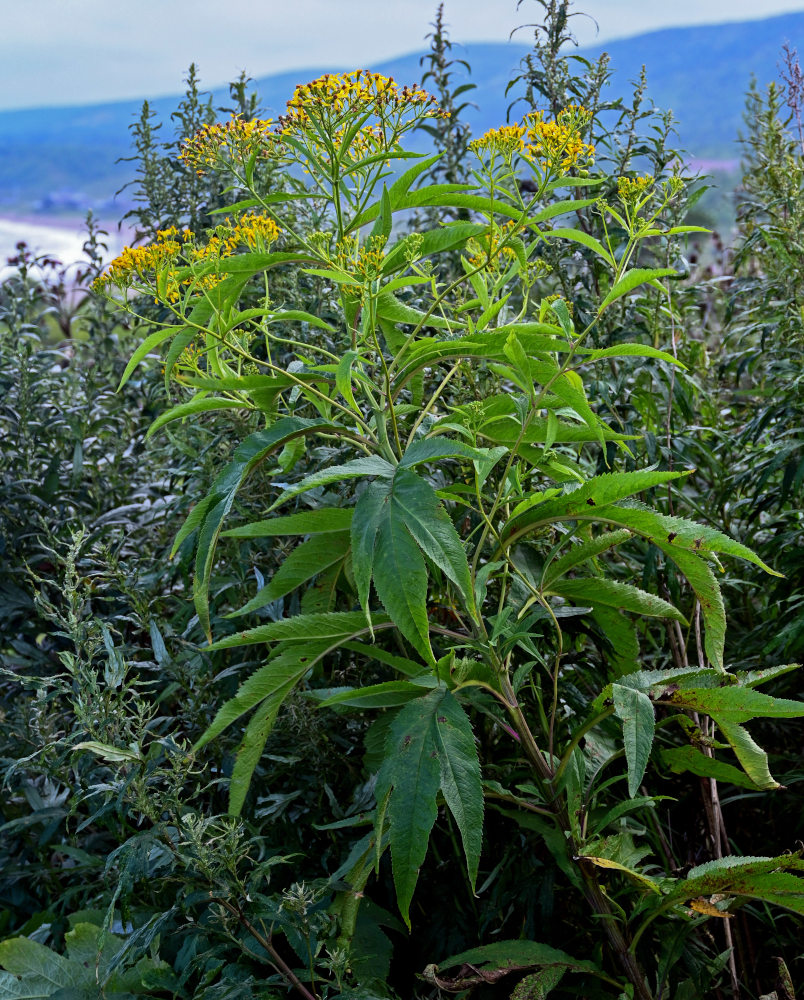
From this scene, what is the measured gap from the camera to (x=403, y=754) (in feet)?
4.20

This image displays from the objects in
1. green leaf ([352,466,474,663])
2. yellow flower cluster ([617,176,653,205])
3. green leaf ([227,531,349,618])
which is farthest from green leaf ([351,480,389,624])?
yellow flower cluster ([617,176,653,205])

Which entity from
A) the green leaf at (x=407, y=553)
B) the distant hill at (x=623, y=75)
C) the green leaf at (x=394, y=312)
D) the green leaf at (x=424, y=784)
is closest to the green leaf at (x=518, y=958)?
the green leaf at (x=424, y=784)

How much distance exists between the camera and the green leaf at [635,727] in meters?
1.26

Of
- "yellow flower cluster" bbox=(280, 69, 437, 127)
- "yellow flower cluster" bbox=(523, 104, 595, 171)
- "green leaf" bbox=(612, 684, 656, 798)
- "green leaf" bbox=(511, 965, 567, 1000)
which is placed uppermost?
"yellow flower cluster" bbox=(280, 69, 437, 127)

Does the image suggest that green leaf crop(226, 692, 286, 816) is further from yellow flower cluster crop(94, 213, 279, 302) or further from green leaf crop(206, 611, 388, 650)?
yellow flower cluster crop(94, 213, 279, 302)

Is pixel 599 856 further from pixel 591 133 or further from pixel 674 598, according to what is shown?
pixel 591 133

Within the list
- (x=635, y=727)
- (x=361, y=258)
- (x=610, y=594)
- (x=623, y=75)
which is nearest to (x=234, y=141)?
(x=361, y=258)

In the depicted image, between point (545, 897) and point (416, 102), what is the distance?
1.44 metres

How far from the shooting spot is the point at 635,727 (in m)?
1.31

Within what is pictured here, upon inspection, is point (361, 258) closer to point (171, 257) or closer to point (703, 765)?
point (171, 257)

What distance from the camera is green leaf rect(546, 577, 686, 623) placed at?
1.54 meters

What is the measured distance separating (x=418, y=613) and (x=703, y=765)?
0.72m

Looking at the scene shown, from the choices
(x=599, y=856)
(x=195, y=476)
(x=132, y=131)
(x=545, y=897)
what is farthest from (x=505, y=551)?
(x=132, y=131)

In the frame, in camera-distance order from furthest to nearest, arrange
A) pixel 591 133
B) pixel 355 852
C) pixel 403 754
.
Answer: pixel 591 133, pixel 355 852, pixel 403 754
